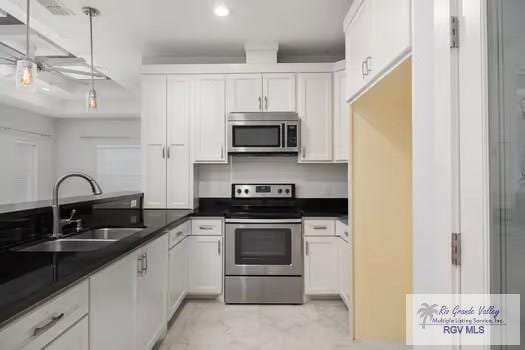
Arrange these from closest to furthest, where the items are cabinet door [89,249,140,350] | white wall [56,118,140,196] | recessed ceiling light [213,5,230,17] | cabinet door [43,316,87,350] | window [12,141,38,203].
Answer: cabinet door [43,316,87,350] < cabinet door [89,249,140,350] < recessed ceiling light [213,5,230,17] < window [12,141,38,203] < white wall [56,118,140,196]

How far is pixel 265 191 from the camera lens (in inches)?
145

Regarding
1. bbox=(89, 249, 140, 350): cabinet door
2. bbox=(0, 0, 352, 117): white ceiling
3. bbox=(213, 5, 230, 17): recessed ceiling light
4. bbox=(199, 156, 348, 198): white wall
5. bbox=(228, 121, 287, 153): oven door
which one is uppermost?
bbox=(0, 0, 352, 117): white ceiling

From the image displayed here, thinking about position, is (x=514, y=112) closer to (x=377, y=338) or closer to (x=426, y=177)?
(x=426, y=177)

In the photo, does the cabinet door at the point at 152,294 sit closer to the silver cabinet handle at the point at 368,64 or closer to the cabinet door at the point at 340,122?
the silver cabinet handle at the point at 368,64

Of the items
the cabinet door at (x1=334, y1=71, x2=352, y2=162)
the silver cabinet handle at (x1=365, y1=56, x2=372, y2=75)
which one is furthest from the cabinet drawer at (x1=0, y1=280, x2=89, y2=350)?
the cabinet door at (x1=334, y1=71, x2=352, y2=162)

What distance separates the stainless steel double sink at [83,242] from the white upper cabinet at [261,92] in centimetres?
169

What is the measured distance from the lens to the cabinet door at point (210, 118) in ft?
11.4

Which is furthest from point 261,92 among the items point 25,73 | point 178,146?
point 25,73

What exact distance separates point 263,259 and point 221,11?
2.24m

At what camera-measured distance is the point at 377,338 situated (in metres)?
2.43

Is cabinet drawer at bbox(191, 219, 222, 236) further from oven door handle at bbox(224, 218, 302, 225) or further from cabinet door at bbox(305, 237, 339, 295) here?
cabinet door at bbox(305, 237, 339, 295)

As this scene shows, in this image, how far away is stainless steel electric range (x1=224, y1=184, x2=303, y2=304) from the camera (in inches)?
124

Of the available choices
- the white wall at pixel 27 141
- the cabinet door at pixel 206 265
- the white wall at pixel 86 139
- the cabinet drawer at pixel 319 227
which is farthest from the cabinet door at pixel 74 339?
the white wall at pixel 86 139

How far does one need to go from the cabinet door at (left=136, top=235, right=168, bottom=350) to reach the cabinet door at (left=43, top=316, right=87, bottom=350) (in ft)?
1.94
